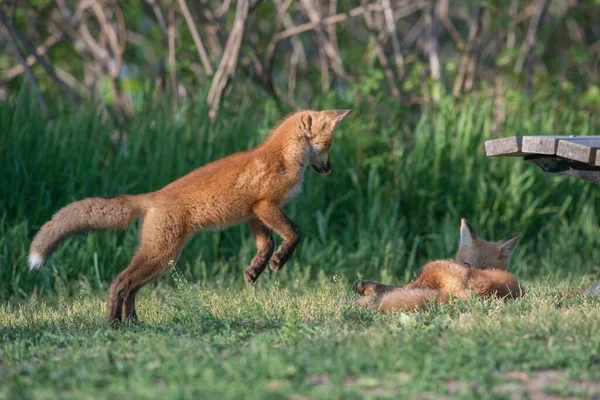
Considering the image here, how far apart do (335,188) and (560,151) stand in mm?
4077

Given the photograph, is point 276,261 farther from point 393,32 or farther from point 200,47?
point 393,32

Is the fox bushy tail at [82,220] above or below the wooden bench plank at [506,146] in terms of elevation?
below

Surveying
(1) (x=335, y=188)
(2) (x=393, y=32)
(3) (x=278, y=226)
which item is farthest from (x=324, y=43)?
(3) (x=278, y=226)

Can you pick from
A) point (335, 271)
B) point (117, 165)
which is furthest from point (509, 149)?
point (117, 165)

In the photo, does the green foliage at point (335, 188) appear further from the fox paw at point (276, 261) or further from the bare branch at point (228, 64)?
the fox paw at point (276, 261)

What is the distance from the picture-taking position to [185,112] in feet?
32.2

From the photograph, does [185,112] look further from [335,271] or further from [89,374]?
[89,374]

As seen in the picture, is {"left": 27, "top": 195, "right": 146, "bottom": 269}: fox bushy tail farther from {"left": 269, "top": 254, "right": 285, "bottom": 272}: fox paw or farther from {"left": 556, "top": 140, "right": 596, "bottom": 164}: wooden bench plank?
{"left": 556, "top": 140, "right": 596, "bottom": 164}: wooden bench plank

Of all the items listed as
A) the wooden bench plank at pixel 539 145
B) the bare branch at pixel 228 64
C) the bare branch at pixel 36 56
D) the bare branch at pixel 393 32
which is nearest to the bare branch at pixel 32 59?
the bare branch at pixel 36 56

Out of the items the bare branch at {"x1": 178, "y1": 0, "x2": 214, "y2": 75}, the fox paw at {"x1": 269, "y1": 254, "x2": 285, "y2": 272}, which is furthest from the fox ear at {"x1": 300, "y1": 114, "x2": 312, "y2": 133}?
the bare branch at {"x1": 178, "y1": 0, "x2": 214, "y2": 75}

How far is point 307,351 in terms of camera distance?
14.1 feet

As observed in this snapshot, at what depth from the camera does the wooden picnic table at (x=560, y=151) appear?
5.74 m

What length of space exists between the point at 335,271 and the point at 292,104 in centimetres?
281

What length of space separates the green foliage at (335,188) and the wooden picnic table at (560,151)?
212 cm
